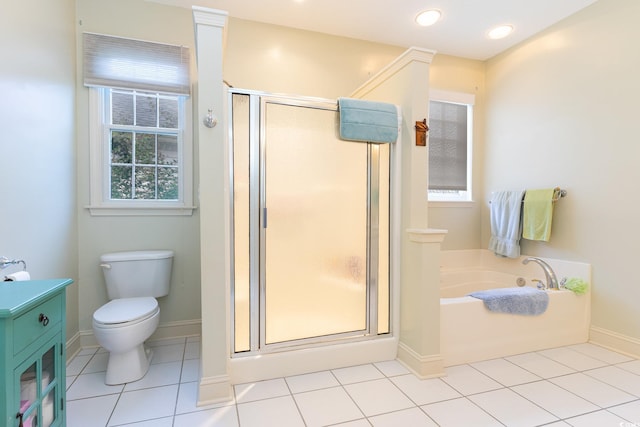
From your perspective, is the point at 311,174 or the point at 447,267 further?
the point at 447,267

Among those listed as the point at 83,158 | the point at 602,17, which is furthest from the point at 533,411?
the point at 83,158

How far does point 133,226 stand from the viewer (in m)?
2.44

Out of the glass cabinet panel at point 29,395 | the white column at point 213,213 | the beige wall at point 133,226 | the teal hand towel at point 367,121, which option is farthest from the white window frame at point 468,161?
the glass cabinet panel at point 29,395

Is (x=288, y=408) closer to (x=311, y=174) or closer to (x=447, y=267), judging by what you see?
(x=311, y=174)

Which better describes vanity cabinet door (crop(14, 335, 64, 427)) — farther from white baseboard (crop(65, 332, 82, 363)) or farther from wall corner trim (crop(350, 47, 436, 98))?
wall corner trim (crop(350, 47, 436, 98))

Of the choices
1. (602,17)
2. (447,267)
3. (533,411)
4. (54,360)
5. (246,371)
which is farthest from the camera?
(447,267)

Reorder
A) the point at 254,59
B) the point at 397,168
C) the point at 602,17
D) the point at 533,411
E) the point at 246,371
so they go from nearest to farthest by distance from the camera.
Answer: the point at 533,411, the point at 246,371, the point at 397,168, the point at 602,17, the point at 254,59

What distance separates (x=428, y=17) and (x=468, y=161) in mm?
1546

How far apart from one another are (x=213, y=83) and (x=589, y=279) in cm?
311

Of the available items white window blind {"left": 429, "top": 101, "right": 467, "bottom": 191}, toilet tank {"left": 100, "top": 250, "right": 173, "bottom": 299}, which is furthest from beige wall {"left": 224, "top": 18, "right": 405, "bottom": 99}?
toilet tank {"left": 100, "top": 250, "right": 173, "bottom": 299}

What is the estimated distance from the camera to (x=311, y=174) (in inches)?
80.7

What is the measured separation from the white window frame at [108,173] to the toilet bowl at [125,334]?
2.42 feet

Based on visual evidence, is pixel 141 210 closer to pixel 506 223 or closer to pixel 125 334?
pixel 125 334

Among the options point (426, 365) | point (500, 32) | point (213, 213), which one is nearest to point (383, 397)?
point (426, 365)
